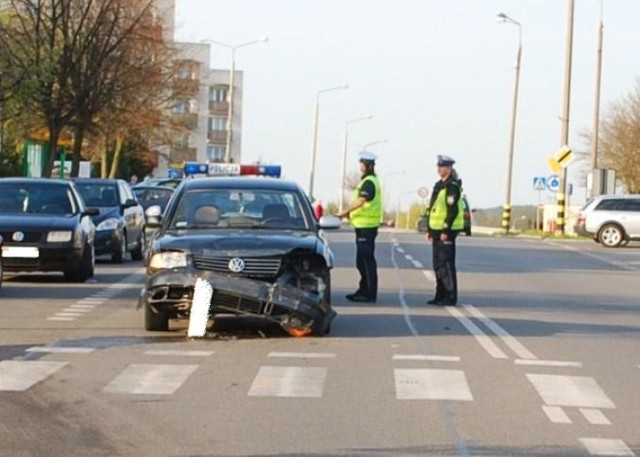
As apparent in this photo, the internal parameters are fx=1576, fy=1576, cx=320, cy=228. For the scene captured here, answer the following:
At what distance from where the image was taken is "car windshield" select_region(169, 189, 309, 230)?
1608 cm

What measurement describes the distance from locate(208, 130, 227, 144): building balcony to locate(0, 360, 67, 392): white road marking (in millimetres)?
113777

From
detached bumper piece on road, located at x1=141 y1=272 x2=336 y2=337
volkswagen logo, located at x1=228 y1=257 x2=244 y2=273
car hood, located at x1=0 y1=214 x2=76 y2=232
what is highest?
car hood, located at x1=0 y1=214 x2=76 y2=232

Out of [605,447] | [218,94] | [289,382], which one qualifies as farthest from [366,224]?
[218,94]

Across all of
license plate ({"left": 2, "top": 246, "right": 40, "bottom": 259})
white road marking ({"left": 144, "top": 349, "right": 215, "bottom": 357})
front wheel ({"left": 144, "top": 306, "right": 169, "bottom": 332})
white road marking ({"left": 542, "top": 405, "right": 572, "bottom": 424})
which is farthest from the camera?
license plate ({"left": 2, "top": 246, "right": 40, "bottom": 259})

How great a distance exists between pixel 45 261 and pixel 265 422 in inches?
501

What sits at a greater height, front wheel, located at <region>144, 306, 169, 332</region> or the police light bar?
the police light bar

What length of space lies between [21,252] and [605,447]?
1409 centimetres

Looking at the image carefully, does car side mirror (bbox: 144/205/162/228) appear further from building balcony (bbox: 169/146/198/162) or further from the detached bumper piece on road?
building balcony (bbox: 169/146/198/162)

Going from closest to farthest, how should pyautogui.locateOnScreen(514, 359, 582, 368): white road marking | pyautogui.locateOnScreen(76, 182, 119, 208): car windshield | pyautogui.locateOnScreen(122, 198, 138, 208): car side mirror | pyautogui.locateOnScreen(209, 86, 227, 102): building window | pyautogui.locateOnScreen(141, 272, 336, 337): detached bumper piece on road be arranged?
A: pyautogui.locateOnScreen(514, 359, 582, 368): white road marking
pyautogui.locateOnScreen(141, 272, 336, 337): detached bumper piece on road
pyautogui.locateOnScreen(76, 182, 119, 208): car windshield
pyautogui.locateOnScreen(122, 198, 138, 208): car side mirror
pyautogui.locateOnScreen(209, 86, 227, 102): building window

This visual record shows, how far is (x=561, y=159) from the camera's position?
51375mm

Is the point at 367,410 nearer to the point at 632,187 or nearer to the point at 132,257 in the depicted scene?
the point at 132,257

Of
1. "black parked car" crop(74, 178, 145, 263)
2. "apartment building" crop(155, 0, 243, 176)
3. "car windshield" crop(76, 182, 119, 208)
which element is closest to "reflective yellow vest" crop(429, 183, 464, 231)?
"black parked car" crop(74, 178, 145, 263)

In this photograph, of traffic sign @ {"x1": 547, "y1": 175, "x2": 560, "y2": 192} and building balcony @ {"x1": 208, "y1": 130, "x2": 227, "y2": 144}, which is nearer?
traffic sign @ {"x1": 547, "y1": 175, "x2": 560, "y2": 192}

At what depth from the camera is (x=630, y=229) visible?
46.7 meters
